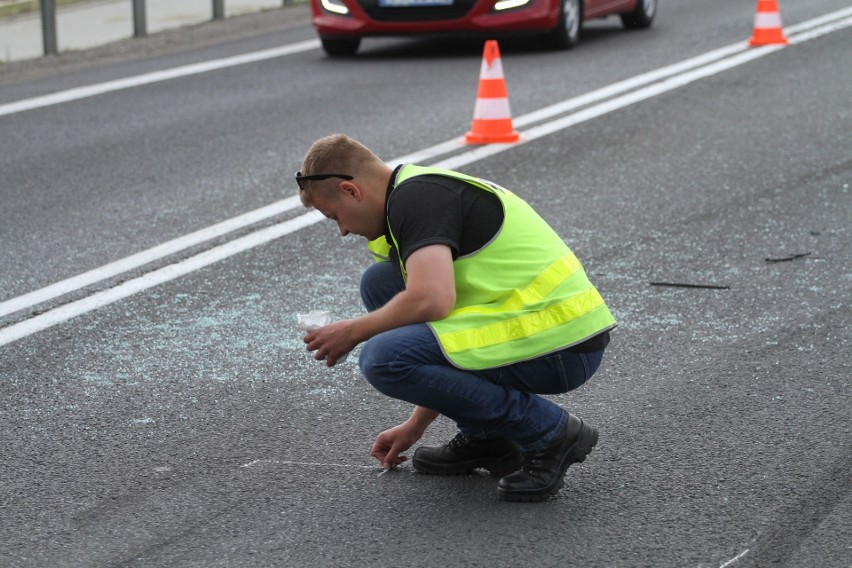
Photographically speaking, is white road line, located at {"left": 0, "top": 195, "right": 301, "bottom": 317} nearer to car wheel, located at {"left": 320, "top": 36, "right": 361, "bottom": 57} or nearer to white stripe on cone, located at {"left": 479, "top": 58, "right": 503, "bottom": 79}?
white stripe on cone, located at {"left": 479, "top": 58, "right": 503, "bottom": 79}

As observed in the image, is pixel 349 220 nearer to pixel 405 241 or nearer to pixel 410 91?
pixel 405 241

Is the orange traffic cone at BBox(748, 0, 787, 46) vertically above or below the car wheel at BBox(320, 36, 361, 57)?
above

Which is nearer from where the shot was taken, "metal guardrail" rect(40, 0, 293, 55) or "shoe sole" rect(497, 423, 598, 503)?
"shoe sole" rect(497, 423, 598, 503)

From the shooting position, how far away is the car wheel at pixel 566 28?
12.7 metres

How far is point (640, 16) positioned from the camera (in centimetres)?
1413

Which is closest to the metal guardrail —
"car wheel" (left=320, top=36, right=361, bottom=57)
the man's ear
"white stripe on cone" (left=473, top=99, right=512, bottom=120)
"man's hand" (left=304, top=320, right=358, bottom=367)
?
"car wheel" (left=320, top=36, right=361, bottom=57)

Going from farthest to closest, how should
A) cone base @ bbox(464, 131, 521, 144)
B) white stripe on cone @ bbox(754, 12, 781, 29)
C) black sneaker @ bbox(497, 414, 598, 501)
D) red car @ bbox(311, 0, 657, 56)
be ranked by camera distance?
white stripe on cone @ bbox(754, 12, 781, 29)
red car @ bbox(311, 0, 657, 56)
cone base @ bbox(464, 131, 521, 144)
black sneaker @ bbox(497, 414, 598, 501)

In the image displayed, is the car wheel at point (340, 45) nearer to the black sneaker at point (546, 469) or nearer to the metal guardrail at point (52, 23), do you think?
the metal guardrail at point (52, 23)

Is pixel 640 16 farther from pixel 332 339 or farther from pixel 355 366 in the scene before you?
pixel 332 339

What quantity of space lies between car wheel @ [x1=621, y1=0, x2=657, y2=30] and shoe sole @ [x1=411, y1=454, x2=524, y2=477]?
10455mm

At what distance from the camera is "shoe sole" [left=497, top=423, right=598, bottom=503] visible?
151 inches

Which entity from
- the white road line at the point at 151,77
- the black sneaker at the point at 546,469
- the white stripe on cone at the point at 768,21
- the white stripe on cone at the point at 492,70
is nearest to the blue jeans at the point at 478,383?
the black sneaker at the point at 546,469

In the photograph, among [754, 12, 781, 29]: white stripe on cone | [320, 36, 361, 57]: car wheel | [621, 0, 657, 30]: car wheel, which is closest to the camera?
[754, 12, 781, 29]: white stripe on cone

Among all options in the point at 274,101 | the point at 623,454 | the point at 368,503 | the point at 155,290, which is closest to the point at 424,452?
the point at 368,503
